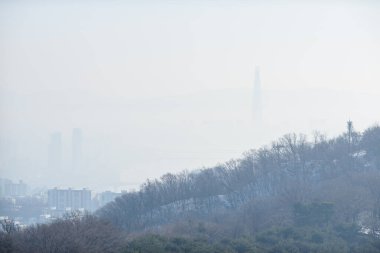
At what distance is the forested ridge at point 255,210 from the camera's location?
67.9 ft

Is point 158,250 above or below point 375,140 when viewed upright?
below

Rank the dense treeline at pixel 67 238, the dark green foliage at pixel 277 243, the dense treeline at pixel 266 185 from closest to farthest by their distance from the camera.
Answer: the dense treeline at pixel 67 238, the dark green foliage at pixel 277 243, the dense treeline at pixel 266 185

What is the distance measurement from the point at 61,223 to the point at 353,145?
57.6 feet

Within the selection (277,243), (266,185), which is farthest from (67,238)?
(266,185)

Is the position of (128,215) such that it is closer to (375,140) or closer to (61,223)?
(375,140)

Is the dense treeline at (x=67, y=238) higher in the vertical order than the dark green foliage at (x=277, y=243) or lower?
higher

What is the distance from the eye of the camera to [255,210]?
94.1 ft

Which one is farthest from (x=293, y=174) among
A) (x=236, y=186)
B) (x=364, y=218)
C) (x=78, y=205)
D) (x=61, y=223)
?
(x=78, y=205)

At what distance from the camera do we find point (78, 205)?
216 feet

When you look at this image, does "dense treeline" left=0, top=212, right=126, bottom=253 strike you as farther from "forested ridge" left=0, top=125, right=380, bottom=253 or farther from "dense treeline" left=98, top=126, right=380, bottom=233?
"dense treeline" left=98, top=126, right=380, bottom=233

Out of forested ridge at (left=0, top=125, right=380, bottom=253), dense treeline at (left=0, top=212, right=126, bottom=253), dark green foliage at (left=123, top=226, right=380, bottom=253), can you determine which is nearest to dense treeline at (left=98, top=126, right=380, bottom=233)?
forested ridge at (left=0, top=125, right=380, bottom=253)

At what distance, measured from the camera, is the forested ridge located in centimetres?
2070

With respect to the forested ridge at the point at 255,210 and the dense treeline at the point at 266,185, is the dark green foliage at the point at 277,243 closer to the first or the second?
the forested ridge at the point at 255,210

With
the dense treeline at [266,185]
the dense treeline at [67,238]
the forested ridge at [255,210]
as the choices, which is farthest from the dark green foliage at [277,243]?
the dense treeline at [266,185]
